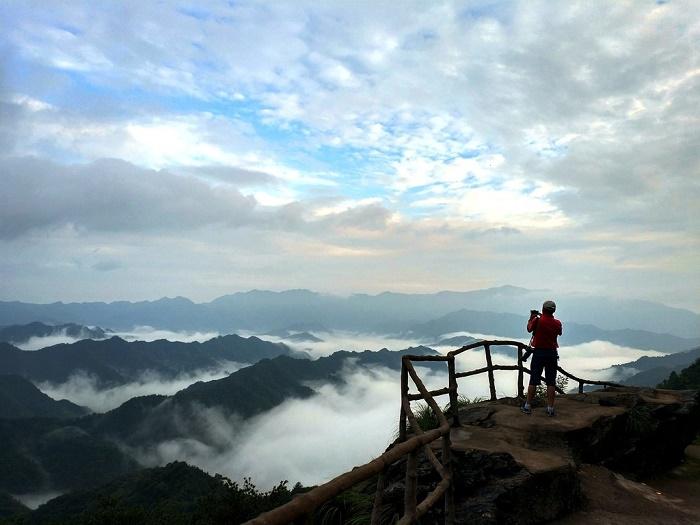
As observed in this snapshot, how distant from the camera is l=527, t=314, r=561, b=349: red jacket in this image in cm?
873

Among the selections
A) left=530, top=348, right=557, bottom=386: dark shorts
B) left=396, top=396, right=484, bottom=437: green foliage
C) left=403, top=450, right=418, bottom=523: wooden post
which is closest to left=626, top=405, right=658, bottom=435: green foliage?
left=530, top=348, right=557, bottom=386: dark shorts

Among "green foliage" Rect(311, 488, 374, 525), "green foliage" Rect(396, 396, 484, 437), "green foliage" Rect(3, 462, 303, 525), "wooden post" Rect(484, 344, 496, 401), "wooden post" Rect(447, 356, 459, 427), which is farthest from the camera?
"green foliage" Rect(3, 462, 303, 525)

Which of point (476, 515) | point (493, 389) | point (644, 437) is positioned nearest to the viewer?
point (476, 515)

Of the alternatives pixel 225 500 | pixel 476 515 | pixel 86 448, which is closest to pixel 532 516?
pixel 476 515

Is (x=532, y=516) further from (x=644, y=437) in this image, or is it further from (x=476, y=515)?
(x=644, y=437)

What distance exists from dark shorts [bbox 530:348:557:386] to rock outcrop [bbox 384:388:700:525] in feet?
2.34

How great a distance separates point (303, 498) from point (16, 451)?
232m

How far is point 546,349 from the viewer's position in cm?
873

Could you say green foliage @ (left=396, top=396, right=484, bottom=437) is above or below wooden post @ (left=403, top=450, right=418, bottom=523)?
below

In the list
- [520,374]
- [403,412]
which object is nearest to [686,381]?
[520,374]

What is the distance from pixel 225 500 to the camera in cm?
3428

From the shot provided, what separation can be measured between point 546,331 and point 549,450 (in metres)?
2.24

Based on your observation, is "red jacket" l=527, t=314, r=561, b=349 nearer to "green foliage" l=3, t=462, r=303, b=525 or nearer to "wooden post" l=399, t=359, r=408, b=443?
"wooden post" l=399, t=359, r=408, b=443

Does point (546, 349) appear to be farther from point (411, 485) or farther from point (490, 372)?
point (411, 485)
